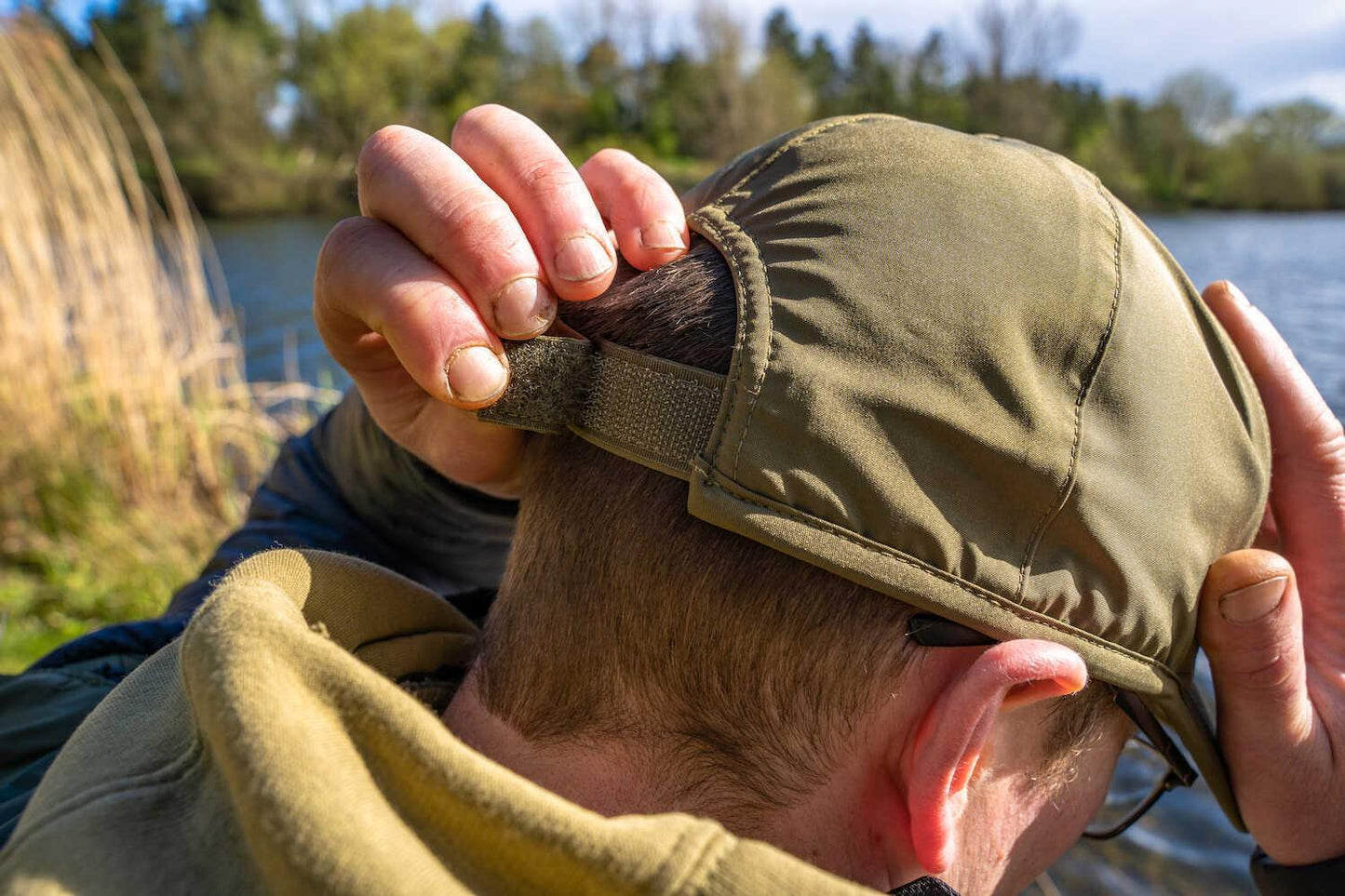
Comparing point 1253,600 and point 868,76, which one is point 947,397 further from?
point 868,76

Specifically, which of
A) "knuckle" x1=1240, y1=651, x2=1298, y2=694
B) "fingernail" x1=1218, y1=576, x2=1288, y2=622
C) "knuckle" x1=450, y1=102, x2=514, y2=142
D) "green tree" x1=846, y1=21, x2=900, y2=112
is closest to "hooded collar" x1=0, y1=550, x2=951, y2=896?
"knuckle" x1=450, y1=102, x2=514, y2=142

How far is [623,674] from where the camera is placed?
1.29 meters

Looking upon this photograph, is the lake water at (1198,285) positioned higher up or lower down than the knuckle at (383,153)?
lower down

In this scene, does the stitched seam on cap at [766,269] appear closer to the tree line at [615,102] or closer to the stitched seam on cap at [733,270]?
the stitched seam on cap at [733,270]

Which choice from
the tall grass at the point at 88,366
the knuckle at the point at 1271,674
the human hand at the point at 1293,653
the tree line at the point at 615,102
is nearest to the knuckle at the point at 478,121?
the human hand at the point at 1293,653

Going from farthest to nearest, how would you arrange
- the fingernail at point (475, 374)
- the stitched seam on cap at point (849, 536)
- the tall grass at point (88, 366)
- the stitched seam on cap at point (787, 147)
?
the tall grass at point (88, 366), the stitched seam on cap at point (787, 147), the fingernail at point (475, 374), the stitched seam on cap at point (849, 536)

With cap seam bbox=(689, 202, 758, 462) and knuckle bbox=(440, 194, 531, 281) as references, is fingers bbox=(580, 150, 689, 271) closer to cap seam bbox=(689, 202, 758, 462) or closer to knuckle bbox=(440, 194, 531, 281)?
cap seam bbox=(689, 202, 758, 462)

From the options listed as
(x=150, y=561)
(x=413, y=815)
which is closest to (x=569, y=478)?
(x=413, y=815)

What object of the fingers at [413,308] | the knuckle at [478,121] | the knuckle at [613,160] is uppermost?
the knuckle at [478,121]

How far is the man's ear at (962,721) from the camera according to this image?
1.20 m

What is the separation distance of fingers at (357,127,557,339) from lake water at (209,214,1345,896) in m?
2.26

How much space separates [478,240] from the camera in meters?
1.32

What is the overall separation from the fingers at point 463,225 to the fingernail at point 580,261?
1.5 inches

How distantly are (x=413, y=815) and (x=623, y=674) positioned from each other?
421 millimetres
